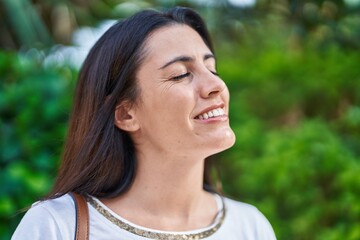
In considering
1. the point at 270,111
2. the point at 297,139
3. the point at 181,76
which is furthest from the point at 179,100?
the point at 270,111

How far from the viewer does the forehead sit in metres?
2.00

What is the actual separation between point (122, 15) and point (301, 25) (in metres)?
1.96

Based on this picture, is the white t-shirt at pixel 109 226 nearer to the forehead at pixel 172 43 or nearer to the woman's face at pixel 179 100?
the woman's face at pixel 179 100

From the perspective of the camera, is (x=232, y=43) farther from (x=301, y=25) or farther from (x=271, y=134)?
(x=271, y=134)

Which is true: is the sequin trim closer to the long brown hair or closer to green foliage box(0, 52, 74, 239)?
the long brown hair

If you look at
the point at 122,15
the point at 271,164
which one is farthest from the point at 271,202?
the point at 122,15

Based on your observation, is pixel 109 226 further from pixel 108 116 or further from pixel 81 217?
pixel 108 116

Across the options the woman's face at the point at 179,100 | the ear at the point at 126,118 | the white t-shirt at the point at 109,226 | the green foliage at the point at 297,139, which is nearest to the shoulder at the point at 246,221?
the white t-shirt at the point at 109,226

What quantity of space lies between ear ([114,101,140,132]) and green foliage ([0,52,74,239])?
43.3 inches

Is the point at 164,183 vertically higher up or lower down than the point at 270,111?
higher up

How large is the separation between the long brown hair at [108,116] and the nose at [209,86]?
0.66ft

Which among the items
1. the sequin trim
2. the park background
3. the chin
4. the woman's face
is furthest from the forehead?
the park background

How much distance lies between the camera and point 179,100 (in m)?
1.92

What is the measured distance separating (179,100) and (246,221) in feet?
1.63
